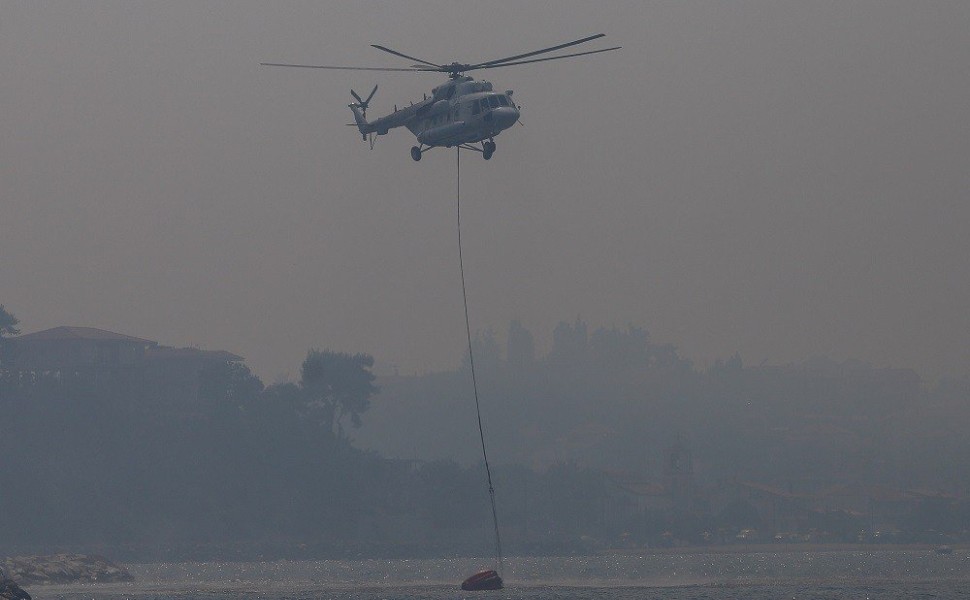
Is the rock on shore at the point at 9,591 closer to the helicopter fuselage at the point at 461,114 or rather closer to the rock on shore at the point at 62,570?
the helicopter fuselage at the point at 461,114

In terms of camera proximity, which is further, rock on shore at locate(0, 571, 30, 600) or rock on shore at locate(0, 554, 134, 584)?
rock on shore at locate(0, 554, 134, 584)

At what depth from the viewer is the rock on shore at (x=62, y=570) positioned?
5359 inches

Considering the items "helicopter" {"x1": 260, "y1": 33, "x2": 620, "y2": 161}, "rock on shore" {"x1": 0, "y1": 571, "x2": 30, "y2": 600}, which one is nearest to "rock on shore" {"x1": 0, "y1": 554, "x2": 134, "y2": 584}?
"rock on shore" {"x1": 0, "y1": 571, "x2": 30, "y2": 600}

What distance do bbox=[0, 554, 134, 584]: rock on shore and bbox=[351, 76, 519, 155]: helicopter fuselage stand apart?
7746cm

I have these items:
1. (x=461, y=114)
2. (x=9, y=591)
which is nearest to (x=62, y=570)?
(x=9, y=591)

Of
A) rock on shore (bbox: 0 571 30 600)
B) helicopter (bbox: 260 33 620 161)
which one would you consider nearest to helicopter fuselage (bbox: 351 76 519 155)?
helicopter (bbox: 260 33 620 161)

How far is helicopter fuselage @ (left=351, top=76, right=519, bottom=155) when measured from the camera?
229ft

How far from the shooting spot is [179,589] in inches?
4739

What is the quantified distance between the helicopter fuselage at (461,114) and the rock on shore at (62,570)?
77.5 metres

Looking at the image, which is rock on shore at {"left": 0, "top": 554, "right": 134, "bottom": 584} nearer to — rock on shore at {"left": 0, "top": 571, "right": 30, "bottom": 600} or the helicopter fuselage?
rock on shore at {"left": 0, "top": 571, "right": 30, "bottom": 600}

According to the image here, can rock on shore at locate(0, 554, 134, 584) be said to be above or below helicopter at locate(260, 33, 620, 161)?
below

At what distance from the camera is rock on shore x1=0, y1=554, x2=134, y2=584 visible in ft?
447

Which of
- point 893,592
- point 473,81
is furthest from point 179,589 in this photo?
point 473,81

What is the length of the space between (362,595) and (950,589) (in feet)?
140
